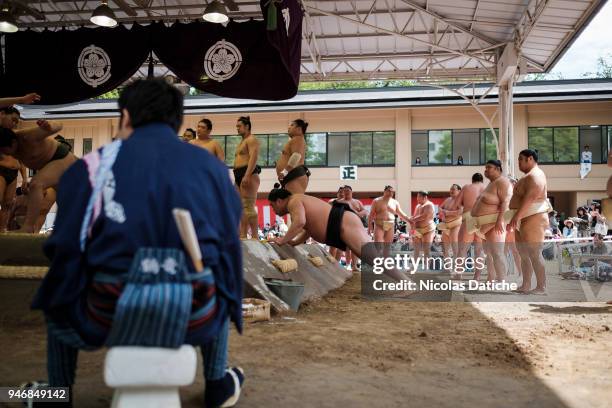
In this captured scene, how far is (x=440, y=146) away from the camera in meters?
16.6

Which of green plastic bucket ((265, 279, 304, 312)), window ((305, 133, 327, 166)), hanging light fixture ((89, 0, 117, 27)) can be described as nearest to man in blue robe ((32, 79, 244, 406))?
green plastic bucket ((265, 279, 304, 312))

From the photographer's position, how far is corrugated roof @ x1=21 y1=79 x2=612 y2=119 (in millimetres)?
14703

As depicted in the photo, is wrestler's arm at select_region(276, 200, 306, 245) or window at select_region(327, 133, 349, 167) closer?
wrestler's arm at select_region(276, 200, 306, 245)

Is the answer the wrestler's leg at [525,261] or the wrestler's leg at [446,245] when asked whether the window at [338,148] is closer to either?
the wrestler's leg at [446,245]

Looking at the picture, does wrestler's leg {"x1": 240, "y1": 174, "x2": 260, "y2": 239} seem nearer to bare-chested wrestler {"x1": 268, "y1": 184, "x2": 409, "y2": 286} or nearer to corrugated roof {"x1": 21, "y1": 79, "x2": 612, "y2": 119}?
bare-chested wrestler {"x1": 268, "y1": 184, "x2": 409, "y2": 286}

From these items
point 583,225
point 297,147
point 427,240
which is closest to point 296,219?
point 297,147

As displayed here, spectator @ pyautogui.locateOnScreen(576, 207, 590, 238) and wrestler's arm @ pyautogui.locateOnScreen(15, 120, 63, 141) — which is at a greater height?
wrestler's arm @ pyautogui.locateOnScreen(15, 120, 63, 141)

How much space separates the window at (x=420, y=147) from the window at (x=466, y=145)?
2.96 feet

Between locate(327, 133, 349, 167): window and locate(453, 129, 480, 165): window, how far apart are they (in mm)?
3456

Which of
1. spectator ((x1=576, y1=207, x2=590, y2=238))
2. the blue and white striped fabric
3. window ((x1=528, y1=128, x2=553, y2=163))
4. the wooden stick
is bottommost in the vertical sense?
spectator ((x1=576, y1=207, x2=590, y2=238))

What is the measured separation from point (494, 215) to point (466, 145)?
11615 mm

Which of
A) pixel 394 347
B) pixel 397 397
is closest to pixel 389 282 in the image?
pixel 394 347

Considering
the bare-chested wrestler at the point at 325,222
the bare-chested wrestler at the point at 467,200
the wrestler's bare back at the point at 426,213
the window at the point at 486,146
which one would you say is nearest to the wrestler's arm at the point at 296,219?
the bare-chested wrestler at the point at 325,222

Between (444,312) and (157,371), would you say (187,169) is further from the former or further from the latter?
(444,312)
